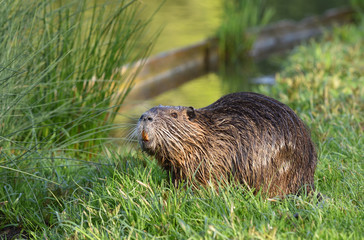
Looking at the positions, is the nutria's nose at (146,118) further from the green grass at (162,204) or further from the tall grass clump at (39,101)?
the tall grass clump at (39,101)

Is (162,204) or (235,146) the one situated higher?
(235,146)

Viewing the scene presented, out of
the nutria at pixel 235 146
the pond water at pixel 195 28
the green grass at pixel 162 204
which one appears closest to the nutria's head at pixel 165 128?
the nutria at pixel 235 146

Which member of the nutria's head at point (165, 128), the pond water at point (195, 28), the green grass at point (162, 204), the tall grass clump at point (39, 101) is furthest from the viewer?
the pond water at point (195, 28)

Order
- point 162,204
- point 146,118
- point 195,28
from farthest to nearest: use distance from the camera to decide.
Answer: point 195,28, point 146,118, point 162,204

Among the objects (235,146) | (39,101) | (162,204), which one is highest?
(39,101)

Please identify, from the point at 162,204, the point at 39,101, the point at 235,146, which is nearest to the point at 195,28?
the point at 39,101

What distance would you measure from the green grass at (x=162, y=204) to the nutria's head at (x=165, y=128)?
140mm

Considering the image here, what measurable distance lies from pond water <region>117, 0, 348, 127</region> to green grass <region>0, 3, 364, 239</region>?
4.08 ft

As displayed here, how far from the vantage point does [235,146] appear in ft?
9.69

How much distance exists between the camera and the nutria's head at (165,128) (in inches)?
112

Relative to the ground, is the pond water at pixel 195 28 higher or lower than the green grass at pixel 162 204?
higher

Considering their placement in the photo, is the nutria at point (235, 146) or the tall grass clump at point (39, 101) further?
the tall grass clump at point (39, 101)

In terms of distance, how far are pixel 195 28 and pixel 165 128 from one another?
7.98 meters

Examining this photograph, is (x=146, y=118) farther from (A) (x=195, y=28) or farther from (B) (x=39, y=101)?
(A) (x=195, y=28)
